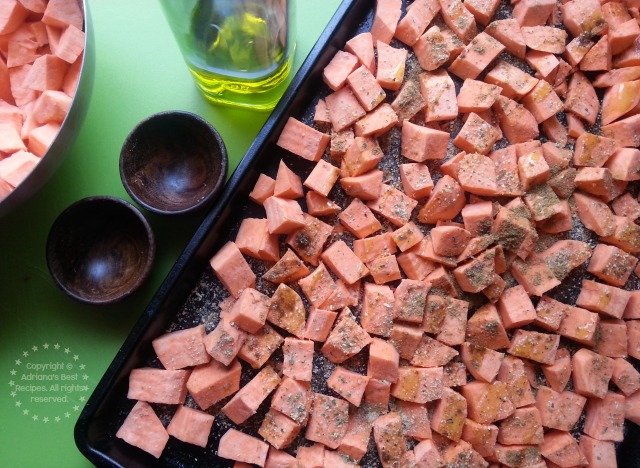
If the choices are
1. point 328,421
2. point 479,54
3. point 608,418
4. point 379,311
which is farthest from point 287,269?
point 608,418

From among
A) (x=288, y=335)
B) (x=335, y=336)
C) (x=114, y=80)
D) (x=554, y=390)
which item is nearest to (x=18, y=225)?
(x=114, y=80)

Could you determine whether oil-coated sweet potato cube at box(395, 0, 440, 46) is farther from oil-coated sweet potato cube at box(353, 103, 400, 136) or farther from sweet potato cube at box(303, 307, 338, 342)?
sweet potato cube at box(303, 307, 338, 342)

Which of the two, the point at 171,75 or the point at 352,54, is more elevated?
the point at 352,54

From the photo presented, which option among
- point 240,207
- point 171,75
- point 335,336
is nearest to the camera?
point 335,336

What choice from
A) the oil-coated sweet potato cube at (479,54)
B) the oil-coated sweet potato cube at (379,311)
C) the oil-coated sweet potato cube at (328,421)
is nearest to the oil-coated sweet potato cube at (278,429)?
the oil-coated sweet potato cube at (328,421)

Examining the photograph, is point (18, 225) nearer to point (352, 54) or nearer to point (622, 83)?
point (352, 54)

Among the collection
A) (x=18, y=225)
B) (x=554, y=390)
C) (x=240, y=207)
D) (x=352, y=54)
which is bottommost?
(x=18, y=225)

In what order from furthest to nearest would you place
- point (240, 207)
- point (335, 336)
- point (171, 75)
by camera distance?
point (171, 75) → point (240, 207) → point (335, 336)

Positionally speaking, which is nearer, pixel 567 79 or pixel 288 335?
pixel 288 335
